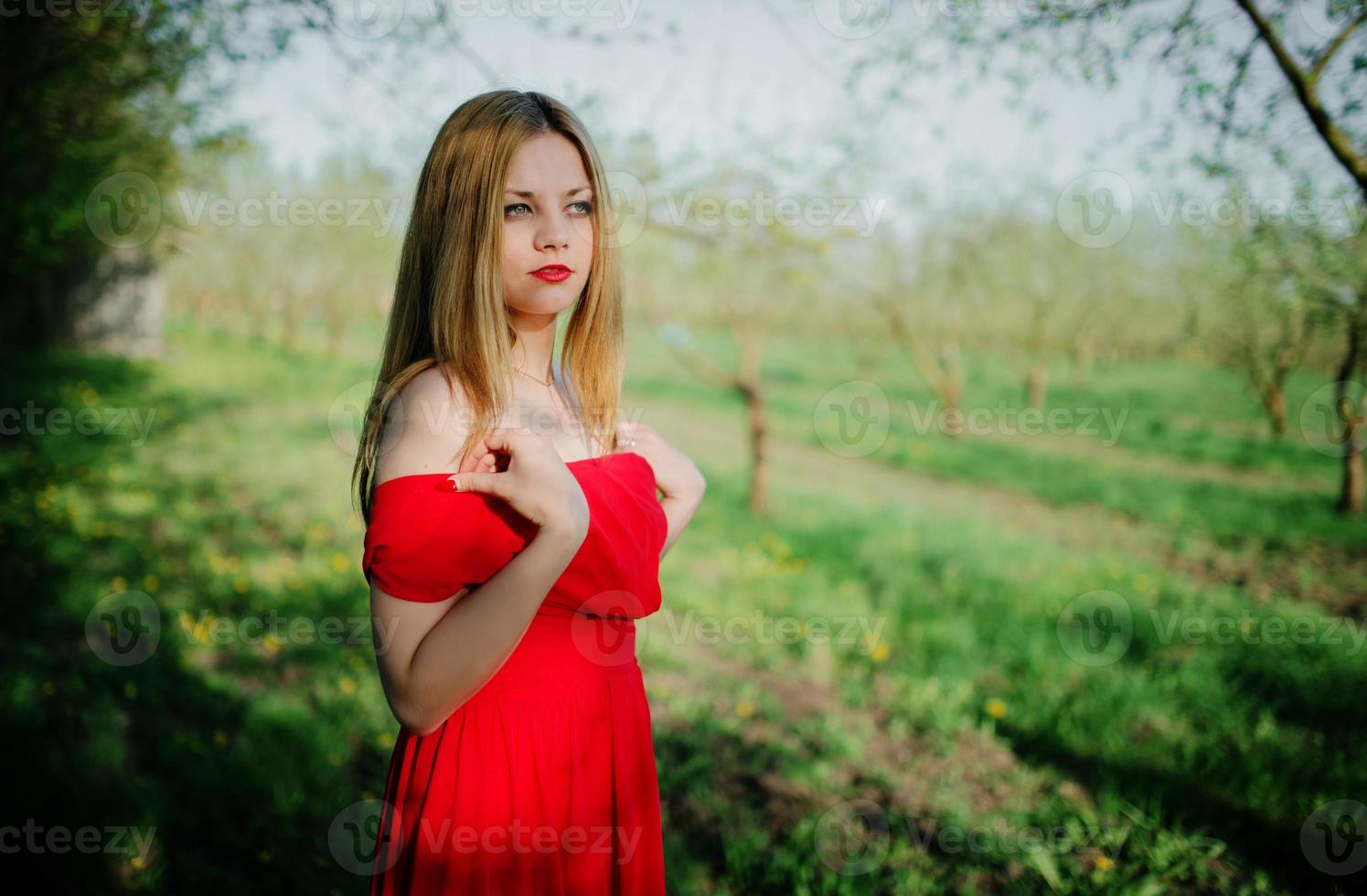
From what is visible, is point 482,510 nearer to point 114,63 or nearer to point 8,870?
point 8,870

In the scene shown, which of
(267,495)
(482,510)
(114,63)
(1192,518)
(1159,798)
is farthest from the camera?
(1192,518)

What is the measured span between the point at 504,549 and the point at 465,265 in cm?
58

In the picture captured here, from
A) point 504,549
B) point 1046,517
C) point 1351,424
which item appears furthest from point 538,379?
point 1046,517

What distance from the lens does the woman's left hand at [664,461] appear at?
1798 mm

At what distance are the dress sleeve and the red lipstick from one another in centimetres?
48

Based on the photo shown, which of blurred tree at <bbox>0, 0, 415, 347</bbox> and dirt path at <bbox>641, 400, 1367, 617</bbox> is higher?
blurred tree at <bbox>0, 0, 415, 347</bbox>

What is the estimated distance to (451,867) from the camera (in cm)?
140

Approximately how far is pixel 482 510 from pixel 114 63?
4008 mm

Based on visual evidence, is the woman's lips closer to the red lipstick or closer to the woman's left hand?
the red lipstick

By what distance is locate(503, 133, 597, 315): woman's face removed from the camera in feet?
4.76

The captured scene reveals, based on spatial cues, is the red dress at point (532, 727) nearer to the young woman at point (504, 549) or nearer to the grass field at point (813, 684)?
the young woman at point (504, 549)

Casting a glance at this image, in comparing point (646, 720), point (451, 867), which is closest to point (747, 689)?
point (646, 720)

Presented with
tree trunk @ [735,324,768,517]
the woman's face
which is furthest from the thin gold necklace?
tree trunk @ [735,324,768,517]

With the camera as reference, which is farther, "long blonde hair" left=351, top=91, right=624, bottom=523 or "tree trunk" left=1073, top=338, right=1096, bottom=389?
"tree trunk" left=1073, top=338, right=1096, bottom=389
